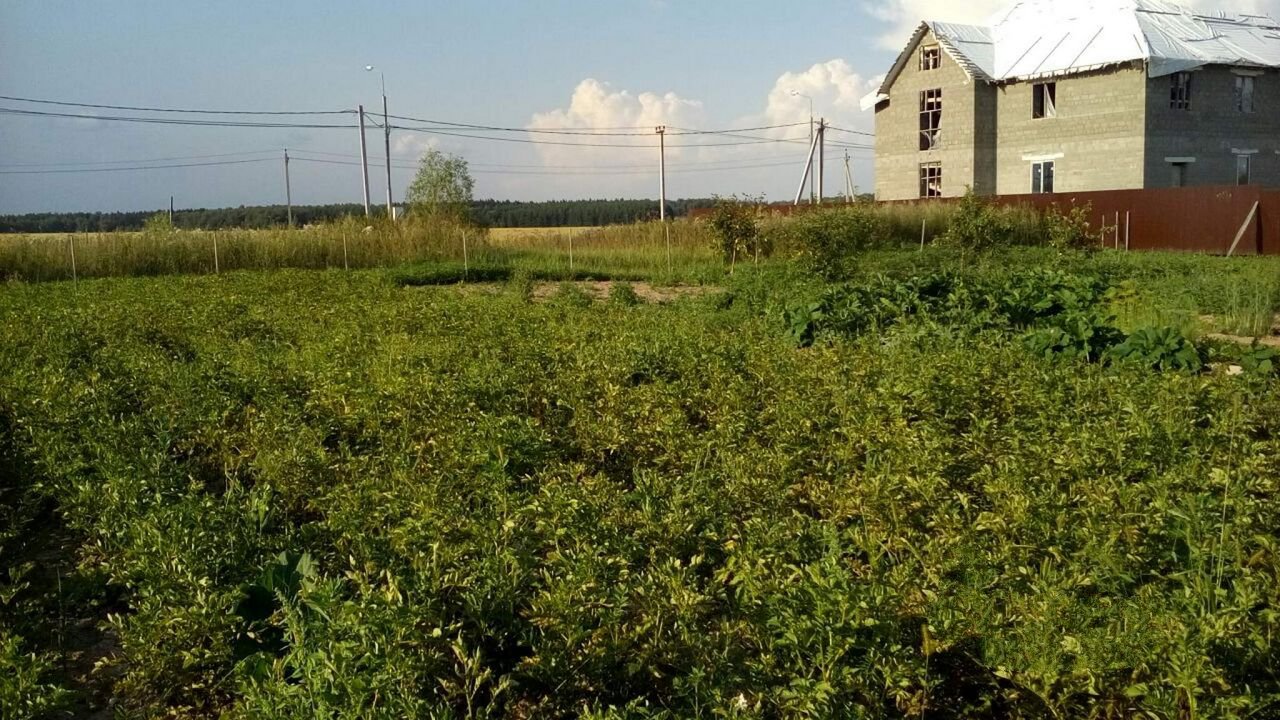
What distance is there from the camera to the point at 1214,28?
34.0m

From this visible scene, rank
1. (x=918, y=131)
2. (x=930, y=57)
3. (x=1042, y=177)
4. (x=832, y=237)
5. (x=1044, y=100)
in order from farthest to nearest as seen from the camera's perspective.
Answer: (x=918, y=131)
(x=930, y=57)
(x=1042, y=177)
(x=1044, y=100)
(x=832, y=237)

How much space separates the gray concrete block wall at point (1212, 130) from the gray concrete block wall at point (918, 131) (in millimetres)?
5701

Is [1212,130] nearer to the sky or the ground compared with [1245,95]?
nearer to the ground

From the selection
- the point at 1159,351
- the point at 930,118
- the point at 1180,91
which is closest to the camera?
the point at 1159,351

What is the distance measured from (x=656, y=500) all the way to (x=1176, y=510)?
75.2 inches

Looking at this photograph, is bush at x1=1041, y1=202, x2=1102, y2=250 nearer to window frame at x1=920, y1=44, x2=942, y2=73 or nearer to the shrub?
window frame at x1=920, y1=44, x2=942, y2=73

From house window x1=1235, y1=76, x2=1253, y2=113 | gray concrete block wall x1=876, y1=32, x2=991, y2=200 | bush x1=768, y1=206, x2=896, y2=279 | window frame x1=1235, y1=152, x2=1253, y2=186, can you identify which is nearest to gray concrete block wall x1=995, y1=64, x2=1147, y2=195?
gray concrete block wall x1=876, y1=32, x2=991, y2=200

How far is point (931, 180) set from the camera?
123ft

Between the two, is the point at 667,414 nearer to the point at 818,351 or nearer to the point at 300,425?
the point at 300,425

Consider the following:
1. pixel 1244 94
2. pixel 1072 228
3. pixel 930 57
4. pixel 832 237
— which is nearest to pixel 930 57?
pixel 930 57

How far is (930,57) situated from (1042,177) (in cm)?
612

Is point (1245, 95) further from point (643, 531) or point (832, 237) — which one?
point (643, 531)

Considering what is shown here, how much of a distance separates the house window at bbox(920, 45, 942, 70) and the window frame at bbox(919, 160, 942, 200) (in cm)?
→ 337

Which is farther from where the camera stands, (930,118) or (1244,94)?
(930,118)
